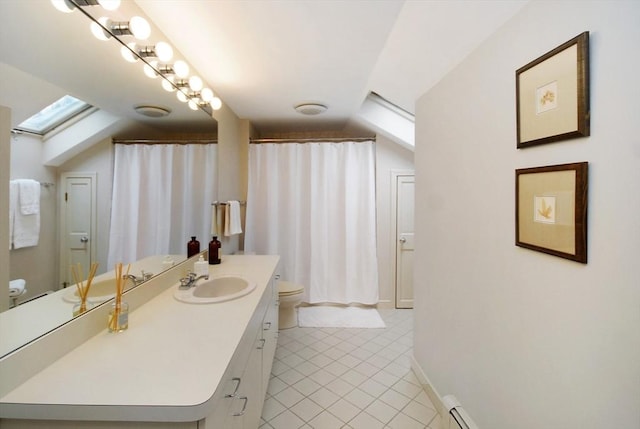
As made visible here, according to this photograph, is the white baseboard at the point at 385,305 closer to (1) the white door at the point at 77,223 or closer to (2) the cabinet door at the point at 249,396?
(2) the cabinet door at the point at 249,396

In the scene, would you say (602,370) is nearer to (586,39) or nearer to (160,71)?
(586,39)

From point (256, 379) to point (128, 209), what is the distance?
1.11 meters

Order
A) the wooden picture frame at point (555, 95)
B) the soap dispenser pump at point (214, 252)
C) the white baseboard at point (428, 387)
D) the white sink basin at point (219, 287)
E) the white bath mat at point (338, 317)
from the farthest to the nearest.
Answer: the white bath mat at point (338, 317), the soap dispenser pump at point (214, 252), the white baseboard at point (428, 387), the white sink basin at point (219, 287), the wooden picture frame at point (555, 95)

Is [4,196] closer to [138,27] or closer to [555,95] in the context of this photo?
[138,27]

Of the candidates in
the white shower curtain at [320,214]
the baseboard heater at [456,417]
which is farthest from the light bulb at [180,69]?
the baseboard heater at [456,417]

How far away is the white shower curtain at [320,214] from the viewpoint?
10.9ft

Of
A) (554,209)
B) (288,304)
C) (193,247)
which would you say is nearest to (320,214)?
(288,304)

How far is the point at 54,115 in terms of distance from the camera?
1014 mm

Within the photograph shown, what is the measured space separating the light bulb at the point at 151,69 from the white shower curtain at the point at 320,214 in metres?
1.78

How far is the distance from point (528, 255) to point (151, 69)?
2.07 meters

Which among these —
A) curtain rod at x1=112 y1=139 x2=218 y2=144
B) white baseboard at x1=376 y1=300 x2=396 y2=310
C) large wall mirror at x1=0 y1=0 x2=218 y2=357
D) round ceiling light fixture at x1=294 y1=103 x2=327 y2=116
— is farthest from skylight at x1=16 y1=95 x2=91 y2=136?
white baseboard at x1=376 y1=300 x2=396 y2=310

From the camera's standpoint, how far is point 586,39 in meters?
0.80

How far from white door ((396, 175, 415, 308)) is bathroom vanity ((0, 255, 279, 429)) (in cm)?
237

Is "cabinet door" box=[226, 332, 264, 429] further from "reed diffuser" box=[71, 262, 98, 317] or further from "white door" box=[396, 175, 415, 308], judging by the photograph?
"white door" box=[396, 175, 415, 308]
